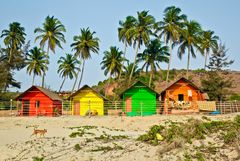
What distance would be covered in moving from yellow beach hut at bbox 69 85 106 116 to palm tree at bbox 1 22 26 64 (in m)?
20.4

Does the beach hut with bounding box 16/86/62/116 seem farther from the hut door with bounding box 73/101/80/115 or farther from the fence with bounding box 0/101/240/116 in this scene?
the hut door with bounding box 73/101/80/115

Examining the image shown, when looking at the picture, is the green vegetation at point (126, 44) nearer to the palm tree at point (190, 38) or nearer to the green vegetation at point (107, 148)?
the palm tree at point (190, 38)

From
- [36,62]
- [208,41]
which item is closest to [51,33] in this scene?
[36,62]

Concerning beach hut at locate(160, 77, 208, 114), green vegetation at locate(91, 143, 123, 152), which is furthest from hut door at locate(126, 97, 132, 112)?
green vegetation at locate(91, 143, 123, 152)

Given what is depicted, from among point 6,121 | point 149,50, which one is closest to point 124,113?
point 6,121

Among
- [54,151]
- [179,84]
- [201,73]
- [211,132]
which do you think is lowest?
[54,151]

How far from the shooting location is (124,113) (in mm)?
30922

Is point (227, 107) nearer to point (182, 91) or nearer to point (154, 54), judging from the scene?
point (182, 91)

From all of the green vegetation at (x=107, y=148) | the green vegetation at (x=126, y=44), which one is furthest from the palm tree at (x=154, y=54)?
the green vegetation at (x=107, y=148)

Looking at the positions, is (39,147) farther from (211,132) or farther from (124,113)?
(124,113)

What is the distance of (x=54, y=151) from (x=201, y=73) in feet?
218

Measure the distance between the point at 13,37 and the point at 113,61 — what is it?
16.7m

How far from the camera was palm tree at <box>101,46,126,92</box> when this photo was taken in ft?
152

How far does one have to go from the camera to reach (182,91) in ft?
111
